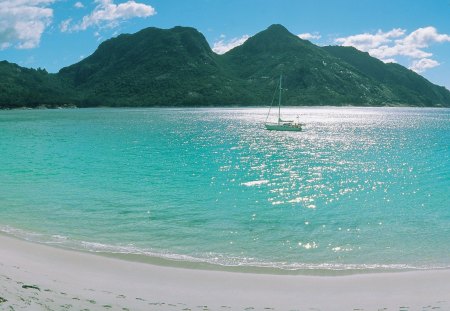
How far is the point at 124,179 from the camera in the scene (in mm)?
35094

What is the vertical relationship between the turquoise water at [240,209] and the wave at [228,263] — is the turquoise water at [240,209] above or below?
above

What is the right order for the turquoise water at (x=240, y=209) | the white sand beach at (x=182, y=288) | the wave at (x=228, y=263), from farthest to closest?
the turquoise water at (x=240, y=209), the wave at (x=228, y=263), the white sand beach at (x=182, y=288)

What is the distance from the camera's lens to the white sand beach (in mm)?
11078

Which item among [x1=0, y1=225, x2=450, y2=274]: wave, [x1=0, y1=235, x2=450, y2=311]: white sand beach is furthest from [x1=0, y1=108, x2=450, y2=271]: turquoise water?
[x1=0, y1=235, x2=450, y2=311]: white sand beach

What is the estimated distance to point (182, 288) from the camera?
13.3m

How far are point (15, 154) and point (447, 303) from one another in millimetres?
54207

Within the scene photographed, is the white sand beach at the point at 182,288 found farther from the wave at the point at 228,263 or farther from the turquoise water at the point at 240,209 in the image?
the turquoise water at the point at 240,209

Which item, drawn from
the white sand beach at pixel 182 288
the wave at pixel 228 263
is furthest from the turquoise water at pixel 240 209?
the white sand beach at pixel 182 288

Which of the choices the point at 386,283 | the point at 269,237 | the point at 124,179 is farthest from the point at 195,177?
the point at 386,283

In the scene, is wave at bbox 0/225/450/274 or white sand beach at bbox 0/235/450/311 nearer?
white sand beach at bbox 0/235/450/311

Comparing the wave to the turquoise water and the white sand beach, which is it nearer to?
the turquoise water

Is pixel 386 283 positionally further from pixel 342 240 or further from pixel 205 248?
pixel 205 248

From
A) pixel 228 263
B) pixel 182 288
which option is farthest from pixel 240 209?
pixel 182 288

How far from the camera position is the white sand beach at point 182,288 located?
11.1 metres
